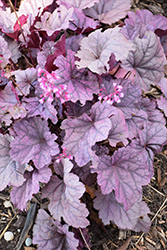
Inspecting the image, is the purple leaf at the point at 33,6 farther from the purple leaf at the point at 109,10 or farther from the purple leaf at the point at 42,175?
the purple leaf at the point at 42,175

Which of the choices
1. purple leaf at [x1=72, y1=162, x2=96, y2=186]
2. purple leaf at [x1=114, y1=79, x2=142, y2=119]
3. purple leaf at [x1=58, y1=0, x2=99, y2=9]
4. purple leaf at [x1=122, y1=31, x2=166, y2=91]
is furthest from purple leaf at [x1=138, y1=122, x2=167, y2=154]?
purple leaf at [x1=58, y1=0, x2=99, y2=9]

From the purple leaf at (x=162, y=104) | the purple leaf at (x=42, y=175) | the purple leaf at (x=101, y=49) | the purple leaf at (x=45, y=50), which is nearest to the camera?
the purple leaf at (x=101, y=49)

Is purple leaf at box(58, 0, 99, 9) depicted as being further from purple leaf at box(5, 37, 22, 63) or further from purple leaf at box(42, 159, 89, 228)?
purple leaf at box(42, 159, 89, 228)

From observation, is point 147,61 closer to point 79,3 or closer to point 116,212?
point 79,3

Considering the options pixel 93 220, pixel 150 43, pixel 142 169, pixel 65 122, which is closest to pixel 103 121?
pixel 65 122

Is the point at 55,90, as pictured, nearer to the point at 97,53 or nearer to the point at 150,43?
the point at 97,53

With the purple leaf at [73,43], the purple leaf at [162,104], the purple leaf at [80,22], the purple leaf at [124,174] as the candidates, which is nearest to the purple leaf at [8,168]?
the purple leaf at [124,174]
